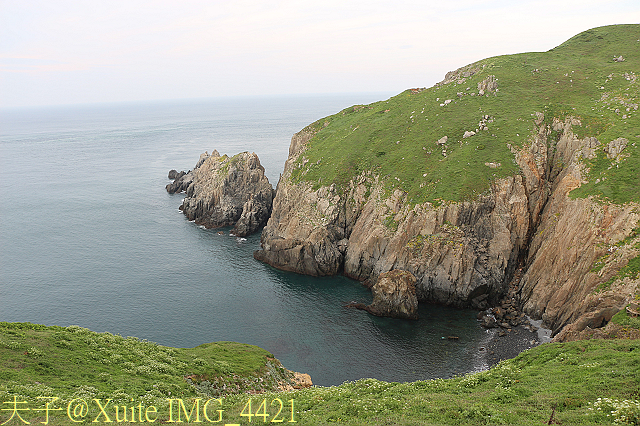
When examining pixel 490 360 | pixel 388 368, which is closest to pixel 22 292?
pixel 388 368

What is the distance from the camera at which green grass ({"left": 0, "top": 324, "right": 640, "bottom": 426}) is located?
23.3 meters

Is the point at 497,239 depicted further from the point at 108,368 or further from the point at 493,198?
the point at 108,368

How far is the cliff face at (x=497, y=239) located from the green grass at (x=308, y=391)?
19.9 metres

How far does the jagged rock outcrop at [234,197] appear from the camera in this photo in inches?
4021

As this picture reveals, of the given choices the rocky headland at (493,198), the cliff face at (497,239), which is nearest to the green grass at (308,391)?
the rocky headland at (493,198)

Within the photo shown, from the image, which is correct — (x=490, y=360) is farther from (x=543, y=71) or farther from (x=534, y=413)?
(x=543, y=71)

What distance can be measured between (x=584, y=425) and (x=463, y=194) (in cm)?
5101

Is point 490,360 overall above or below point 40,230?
below

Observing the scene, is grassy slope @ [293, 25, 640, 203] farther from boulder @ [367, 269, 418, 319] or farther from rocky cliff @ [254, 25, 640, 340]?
boulder @ [367, 269, 418, 319]

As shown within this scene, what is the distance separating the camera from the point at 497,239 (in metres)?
65.4

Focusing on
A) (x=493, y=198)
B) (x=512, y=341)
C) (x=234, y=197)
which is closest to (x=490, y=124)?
(x=493, y=198)

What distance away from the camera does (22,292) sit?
71188mm

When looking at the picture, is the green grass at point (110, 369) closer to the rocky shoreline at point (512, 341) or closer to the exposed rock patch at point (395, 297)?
the exposed rock patch at point (395, 297)

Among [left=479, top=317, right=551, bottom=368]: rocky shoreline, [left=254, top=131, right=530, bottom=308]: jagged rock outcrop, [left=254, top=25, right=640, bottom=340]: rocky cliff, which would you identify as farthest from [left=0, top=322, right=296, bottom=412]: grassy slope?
[left=254, top=25, right=640, bottom=340]: rocky cliff
